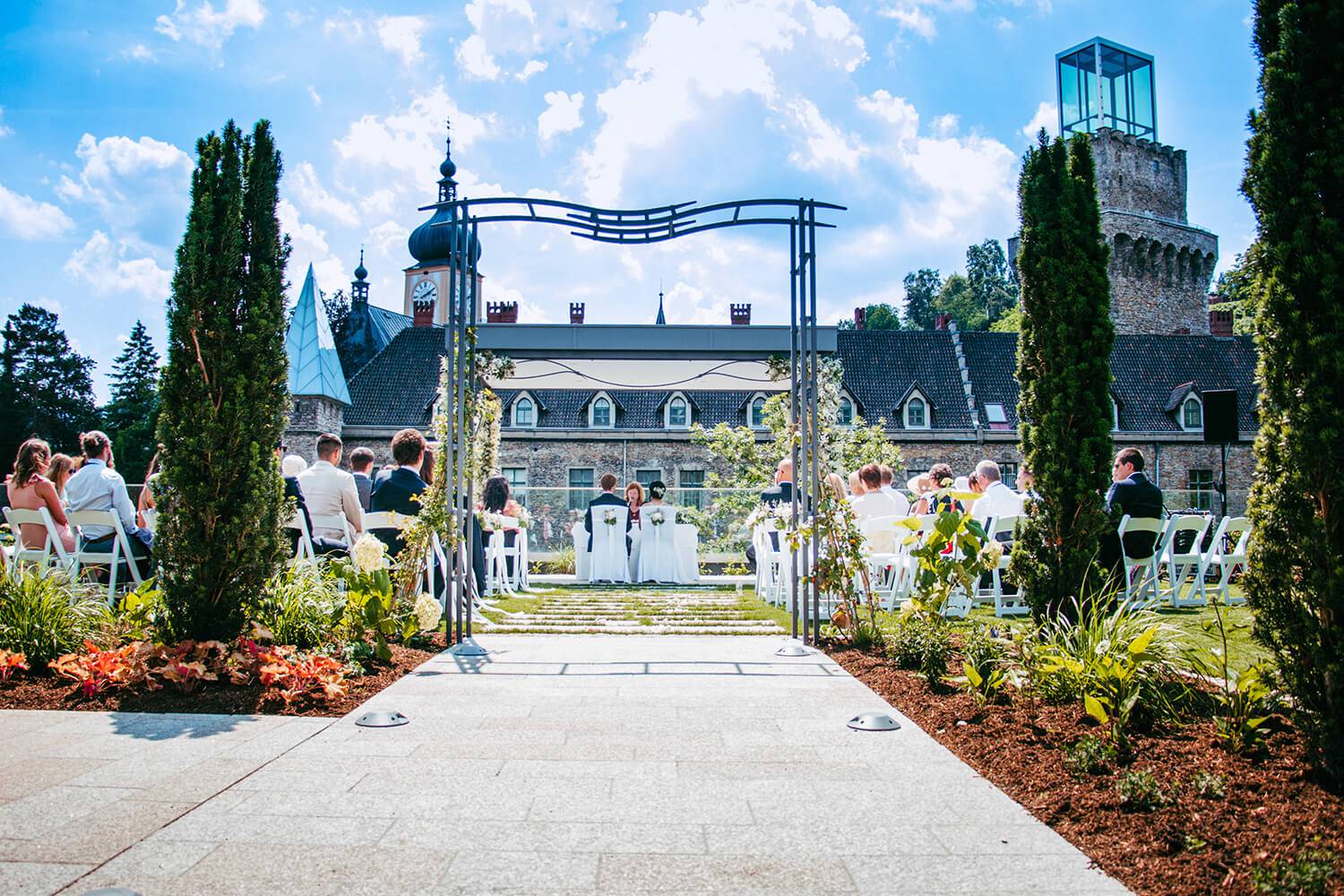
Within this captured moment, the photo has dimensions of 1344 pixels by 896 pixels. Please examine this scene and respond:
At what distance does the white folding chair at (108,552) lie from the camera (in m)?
7.41

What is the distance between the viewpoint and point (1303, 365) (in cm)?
318

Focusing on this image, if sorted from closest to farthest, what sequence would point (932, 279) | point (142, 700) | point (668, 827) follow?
point (668, 827)
point (142, 700)
point (932, 279)

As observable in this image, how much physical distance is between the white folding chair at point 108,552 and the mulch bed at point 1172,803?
252 inches

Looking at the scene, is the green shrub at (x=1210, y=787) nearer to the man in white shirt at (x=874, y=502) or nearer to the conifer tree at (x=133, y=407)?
the man in white shirt at (x=874, y=502)

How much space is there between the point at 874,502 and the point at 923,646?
4.36m

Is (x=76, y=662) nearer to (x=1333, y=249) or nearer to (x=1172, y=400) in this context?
(x=1333, y=249)

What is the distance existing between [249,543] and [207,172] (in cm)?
212

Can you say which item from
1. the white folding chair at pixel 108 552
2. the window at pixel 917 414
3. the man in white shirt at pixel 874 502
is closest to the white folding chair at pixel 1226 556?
the man in white shirt at pixel 874 502

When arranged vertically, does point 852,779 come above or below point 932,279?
below

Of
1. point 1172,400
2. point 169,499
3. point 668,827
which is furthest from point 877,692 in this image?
point 1172,400

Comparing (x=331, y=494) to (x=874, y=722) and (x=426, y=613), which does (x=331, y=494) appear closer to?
(x=426, y=613)

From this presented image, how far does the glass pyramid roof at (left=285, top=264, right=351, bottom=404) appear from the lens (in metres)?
30.1

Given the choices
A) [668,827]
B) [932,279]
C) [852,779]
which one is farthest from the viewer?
[932,279]

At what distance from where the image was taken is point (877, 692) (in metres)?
5.23
